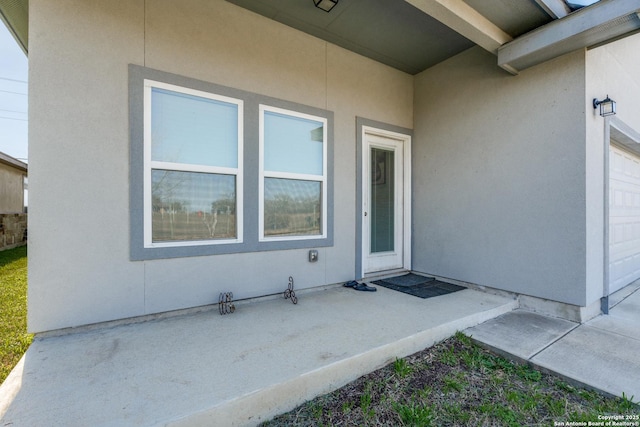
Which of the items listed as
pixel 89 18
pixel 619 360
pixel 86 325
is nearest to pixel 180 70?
pixel 89 18

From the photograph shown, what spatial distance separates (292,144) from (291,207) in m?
0.79

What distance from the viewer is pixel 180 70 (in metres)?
2.83

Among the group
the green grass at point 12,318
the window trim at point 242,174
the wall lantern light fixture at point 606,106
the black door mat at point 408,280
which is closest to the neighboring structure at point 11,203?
the green grass at point 12,318

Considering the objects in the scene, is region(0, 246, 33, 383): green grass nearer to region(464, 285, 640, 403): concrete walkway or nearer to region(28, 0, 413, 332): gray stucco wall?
region(28, 0, 413, 332): gray stucco wall

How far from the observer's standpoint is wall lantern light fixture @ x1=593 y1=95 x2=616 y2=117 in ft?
9.75

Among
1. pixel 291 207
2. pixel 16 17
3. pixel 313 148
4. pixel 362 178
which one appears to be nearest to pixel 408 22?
pixel 313 148

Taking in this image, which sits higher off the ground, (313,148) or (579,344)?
(313,148)

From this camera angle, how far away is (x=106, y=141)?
8.28 ft

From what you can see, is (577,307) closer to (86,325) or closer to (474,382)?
(474,382)

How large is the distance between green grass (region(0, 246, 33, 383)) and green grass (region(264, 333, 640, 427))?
2.13 m

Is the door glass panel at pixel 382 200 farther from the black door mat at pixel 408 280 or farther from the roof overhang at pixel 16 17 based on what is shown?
the roof overhang at pixel 16 17

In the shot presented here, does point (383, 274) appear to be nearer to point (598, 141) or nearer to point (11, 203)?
Result: point (598, 141)

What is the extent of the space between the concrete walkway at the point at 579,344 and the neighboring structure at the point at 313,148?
0.28 meters

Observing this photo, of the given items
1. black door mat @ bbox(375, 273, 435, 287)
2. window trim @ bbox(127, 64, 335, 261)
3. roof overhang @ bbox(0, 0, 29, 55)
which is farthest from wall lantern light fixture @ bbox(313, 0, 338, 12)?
black door mat @ bbox(375, 273, 435, 287)
